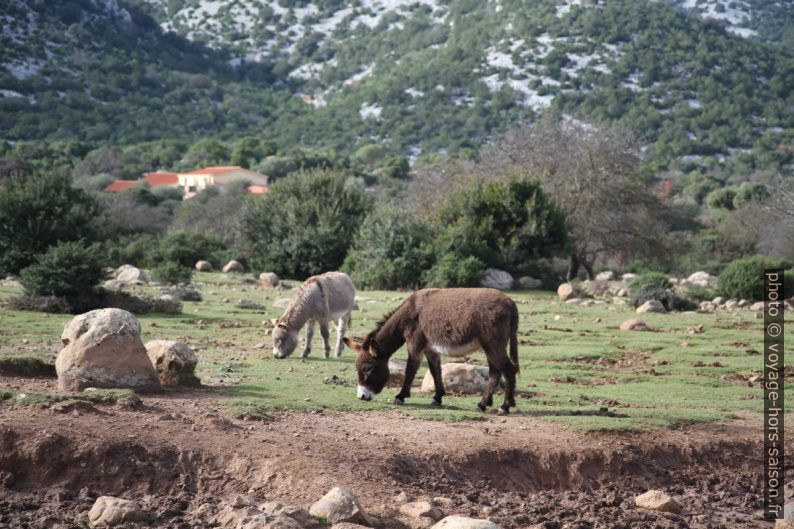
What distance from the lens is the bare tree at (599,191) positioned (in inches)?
1674

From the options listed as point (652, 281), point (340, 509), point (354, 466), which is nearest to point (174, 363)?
point (354, 466)

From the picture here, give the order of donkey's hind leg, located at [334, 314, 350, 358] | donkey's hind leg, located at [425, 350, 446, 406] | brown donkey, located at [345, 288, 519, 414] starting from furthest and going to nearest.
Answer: donkey's hind leg, located at [334, 314, 350, 358] < donkey's hind leg, located at [425, 350, 446, 406] < brown donkey, located at [345, 288, 519, 414]

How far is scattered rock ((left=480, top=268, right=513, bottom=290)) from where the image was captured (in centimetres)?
3509

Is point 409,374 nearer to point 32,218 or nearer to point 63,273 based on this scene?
point 63,273

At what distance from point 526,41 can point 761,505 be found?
95.2 metres

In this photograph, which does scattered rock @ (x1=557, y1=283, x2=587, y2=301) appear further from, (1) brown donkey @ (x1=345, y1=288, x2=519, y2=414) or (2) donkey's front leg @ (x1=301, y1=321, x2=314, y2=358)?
(1) brown donkey @ (x1=345, y1=288, x2=519, y2=414)

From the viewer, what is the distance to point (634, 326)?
2316cm

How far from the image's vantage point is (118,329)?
39.0 feet

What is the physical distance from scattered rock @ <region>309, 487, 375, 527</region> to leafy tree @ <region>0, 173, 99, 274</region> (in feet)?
75.0

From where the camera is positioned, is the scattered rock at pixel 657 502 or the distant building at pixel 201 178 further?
the distant building at pixel 201 178

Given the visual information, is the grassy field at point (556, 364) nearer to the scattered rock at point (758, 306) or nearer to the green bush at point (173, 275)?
the scattered rock at point (758, 306)

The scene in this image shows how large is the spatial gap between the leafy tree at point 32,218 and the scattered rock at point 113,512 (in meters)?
21.9

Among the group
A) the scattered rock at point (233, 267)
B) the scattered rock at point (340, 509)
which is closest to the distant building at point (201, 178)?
the scattered rock at point (233, 267)

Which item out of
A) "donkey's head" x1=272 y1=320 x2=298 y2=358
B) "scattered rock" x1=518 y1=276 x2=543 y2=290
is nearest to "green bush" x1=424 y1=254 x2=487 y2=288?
"scattered rock" x1=518 y1=276 x2=543 y2=290
